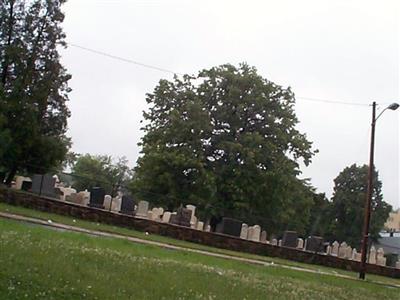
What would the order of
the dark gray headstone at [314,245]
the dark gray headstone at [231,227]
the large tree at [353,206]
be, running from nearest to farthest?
1. the dark gray headstone at [231,227]
2. the dark gray headstone at [314,245]
3. the large tree at [353,206]

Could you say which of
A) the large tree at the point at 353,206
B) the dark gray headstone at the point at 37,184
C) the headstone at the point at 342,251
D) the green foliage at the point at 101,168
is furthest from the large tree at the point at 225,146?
the green foliage at the point at 101,168

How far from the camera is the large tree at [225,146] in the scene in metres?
41.7

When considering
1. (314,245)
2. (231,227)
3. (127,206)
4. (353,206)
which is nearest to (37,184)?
(127,206)

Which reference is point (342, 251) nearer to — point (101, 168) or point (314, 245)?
point (314, 245)

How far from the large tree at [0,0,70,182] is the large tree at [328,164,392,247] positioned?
146 ft

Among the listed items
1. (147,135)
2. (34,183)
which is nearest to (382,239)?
(147,135)

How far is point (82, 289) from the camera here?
8.35 m

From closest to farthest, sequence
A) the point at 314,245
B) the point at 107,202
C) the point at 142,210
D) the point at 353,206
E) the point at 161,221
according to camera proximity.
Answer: the point at 161,221 < the point at 142,210 < the point at 107,202 < the point at 314,245 < the point at 353,206

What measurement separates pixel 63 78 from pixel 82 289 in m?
25.3

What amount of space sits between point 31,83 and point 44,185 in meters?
5.35

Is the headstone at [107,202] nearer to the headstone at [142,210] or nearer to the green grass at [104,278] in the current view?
the headstone at [142,210]

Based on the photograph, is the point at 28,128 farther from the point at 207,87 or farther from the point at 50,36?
Answer: the point at 207,87

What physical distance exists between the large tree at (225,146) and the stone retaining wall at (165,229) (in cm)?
709

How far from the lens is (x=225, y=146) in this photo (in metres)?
42.9
